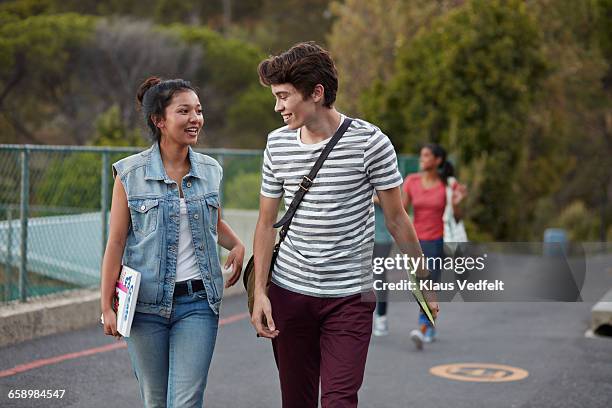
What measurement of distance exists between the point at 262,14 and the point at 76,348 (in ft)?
148

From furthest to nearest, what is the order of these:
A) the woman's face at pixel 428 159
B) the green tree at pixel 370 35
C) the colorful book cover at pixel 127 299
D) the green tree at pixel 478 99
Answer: the green tree at pixel 370 35
the green tree at pixel 478 99
the woman's face at pixel 428 159
the colorful book cover at pixel 127 299

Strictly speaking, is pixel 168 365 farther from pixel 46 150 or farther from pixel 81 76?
pixel 81 76

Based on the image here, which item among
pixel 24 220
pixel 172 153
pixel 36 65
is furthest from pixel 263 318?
pixel 36 65

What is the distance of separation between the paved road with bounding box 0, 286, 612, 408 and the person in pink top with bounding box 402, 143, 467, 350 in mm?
274

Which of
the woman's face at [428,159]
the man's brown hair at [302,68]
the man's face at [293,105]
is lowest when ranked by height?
the woman's face at [428,159]

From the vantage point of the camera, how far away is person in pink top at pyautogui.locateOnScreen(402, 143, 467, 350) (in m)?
9.06

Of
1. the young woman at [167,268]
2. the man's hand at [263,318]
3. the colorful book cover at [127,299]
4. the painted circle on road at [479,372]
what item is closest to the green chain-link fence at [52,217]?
the painted circle on road at [479,372]

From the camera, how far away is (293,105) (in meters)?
4.12

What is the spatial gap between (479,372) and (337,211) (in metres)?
4.26

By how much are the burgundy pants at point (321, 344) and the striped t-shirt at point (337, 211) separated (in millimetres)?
60

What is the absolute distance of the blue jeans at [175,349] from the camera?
404 centimetres

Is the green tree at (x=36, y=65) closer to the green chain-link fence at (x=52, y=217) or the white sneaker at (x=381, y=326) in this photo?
the green chain-link fence at (x=52, y=217)

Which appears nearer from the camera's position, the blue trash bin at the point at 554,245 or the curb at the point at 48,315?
the curb at the point at 48,315

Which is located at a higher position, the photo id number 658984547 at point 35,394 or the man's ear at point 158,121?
the man's ear at point 158,121
